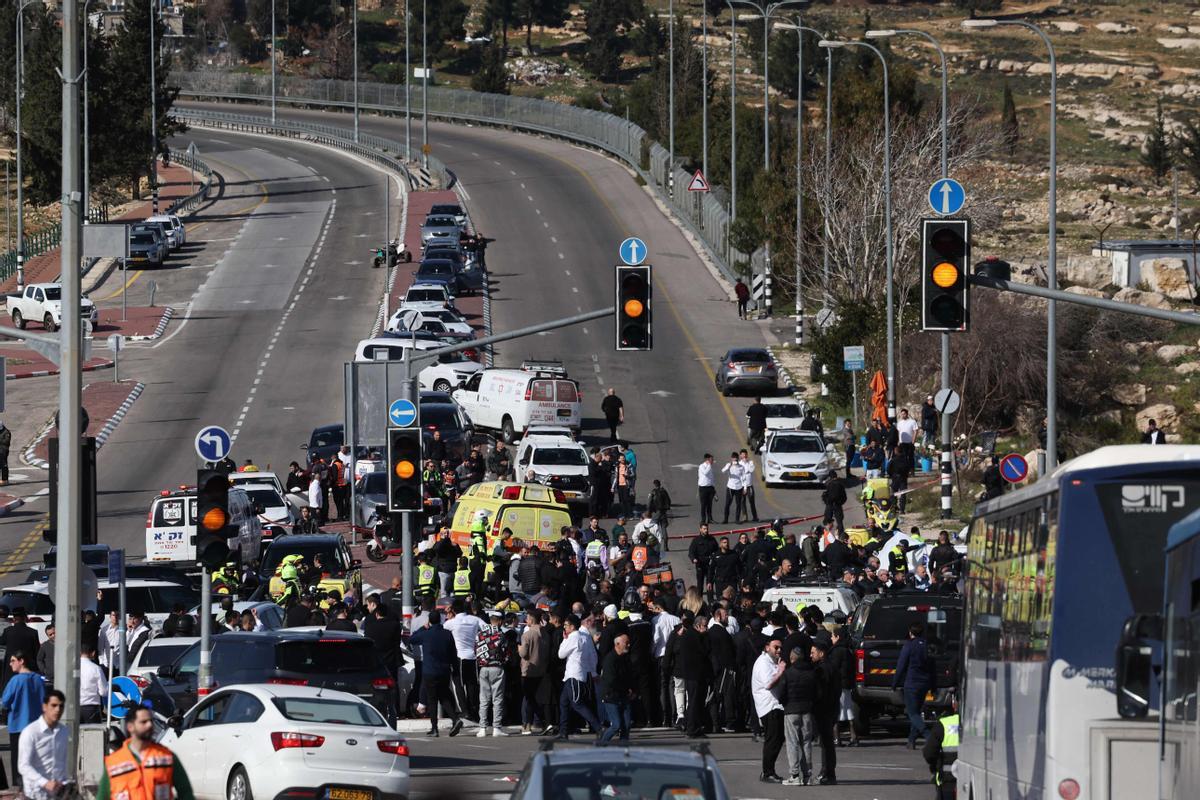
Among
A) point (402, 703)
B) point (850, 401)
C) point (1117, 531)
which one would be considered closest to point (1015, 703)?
point (1117, 531)

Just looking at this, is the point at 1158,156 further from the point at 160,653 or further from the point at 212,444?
the point at 160,653

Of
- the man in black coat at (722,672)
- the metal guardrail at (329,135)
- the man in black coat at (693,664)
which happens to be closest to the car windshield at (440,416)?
the man in black coat at (722,672)

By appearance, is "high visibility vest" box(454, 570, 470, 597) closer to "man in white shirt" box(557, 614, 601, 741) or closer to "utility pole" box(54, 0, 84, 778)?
"man in white shirt" box(557, 614, 601, 741)

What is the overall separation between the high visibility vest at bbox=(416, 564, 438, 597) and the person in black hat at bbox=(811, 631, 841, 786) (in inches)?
436

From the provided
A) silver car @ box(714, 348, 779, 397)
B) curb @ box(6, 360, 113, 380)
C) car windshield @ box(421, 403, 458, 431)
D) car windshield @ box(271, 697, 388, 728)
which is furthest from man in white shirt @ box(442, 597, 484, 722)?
curb @ box(6, 360, 113, 380)

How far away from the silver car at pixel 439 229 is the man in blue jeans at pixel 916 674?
57.6m

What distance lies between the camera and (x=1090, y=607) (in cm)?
1288

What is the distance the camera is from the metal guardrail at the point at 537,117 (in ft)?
283

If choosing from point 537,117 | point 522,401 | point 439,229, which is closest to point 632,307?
point 522,401

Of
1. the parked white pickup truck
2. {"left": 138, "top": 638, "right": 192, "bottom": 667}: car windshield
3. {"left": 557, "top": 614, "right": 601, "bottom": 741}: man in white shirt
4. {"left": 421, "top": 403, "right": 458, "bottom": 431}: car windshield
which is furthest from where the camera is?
the parked white pickup truck

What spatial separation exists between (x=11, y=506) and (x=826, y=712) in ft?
94.0

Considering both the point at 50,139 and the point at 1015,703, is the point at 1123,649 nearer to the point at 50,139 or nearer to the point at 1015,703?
the point at 1015,703

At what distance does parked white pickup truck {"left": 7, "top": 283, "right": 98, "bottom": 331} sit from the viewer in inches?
2699

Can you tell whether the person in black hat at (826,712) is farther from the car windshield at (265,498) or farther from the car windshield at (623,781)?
the car windshield at (265,498)
